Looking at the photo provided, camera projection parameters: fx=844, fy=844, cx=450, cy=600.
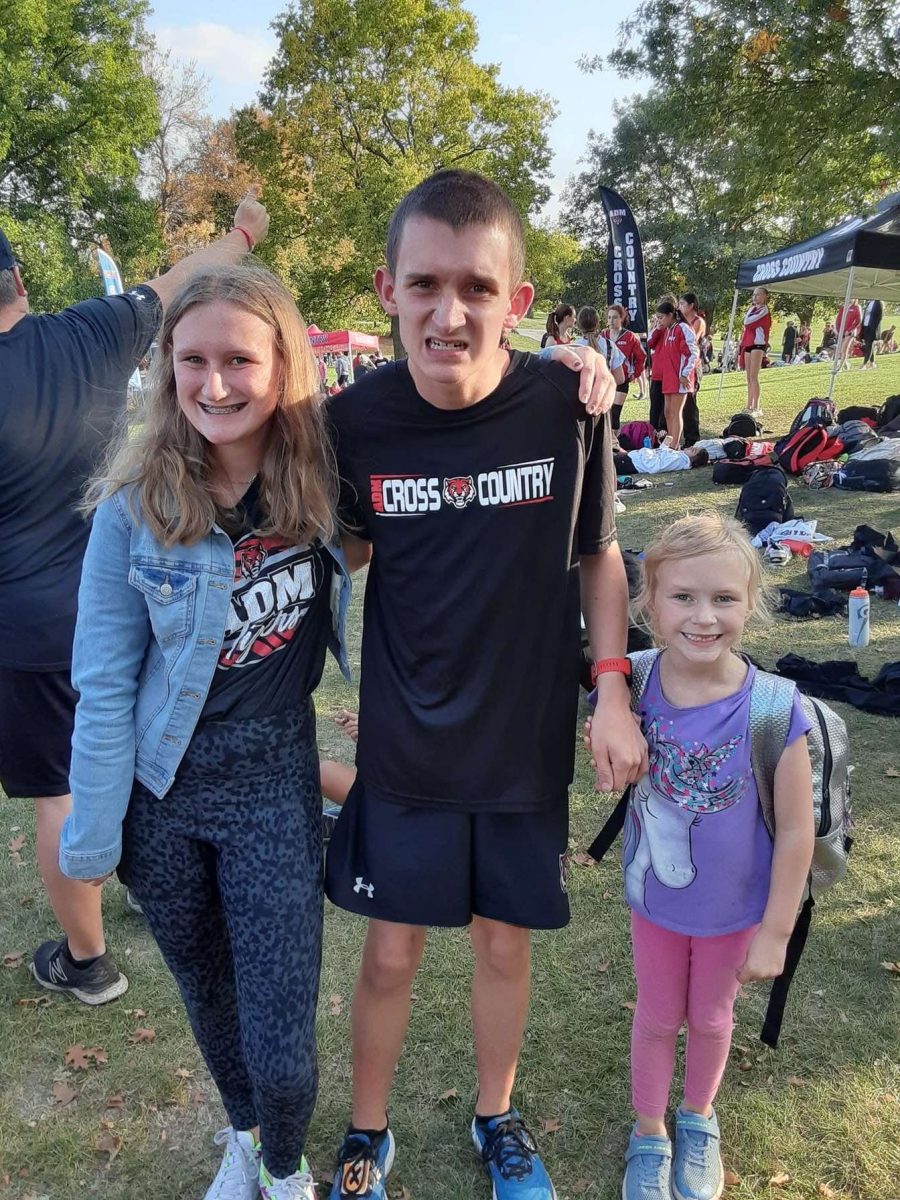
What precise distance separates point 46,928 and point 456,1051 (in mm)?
1735

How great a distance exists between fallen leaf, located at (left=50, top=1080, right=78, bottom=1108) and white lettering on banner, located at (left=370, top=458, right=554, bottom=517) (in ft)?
6.84

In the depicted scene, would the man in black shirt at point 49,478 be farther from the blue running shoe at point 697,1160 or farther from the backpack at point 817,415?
the backpack at point 817,415

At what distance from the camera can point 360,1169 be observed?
2.07 meters

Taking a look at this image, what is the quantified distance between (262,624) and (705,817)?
3.47 ft

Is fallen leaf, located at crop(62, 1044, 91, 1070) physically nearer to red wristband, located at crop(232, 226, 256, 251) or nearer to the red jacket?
red wristband, located at crop(232, 226, 256, 251)

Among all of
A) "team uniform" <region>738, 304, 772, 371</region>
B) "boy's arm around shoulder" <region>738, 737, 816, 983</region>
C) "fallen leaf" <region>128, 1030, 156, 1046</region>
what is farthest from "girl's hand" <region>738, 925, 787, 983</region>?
"team uniform" <region>738, 304, 772, 371</region>

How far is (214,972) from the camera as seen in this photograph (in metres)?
1.85

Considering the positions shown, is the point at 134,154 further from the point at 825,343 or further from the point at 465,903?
the point at 465,903

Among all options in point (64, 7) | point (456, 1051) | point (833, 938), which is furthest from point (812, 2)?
point (64, 7)

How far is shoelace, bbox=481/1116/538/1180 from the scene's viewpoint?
2105 millimetres

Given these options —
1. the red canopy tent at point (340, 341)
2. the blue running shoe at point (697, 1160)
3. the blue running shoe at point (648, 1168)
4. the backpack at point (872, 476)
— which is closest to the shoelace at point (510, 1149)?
the blue running shoe at point (648, 1168)

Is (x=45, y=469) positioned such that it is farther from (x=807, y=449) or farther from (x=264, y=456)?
(x=807, y=449)

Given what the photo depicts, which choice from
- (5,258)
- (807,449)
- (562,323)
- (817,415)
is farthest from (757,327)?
(5,258)

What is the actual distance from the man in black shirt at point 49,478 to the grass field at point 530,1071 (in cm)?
58
